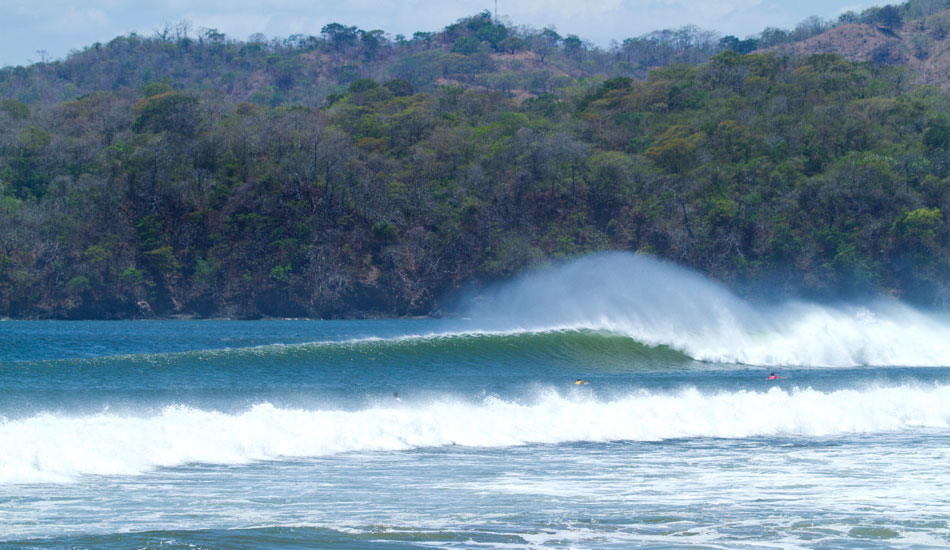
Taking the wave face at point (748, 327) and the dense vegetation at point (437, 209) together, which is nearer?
the wave face at point (748, 327)

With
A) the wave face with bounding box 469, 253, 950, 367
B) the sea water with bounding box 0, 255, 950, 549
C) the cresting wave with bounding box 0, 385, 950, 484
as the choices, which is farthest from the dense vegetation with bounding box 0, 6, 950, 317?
the cresting wave with bounding box 0, 385, 950, 484

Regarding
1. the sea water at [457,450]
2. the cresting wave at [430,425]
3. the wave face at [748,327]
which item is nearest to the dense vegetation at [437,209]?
the wave face at [748,327]

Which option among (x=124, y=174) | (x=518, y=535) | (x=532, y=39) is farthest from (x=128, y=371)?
(x=532, y=39)

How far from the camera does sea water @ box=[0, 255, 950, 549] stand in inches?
459

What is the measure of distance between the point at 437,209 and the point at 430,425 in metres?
56.4

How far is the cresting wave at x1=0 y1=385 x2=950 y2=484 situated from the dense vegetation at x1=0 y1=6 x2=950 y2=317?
47.3m

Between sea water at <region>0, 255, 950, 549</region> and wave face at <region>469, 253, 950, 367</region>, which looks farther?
wave face at <region>469, 253, 950, 367</region>

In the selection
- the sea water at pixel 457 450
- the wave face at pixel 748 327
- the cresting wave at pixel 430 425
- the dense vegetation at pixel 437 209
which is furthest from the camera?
the dense vegetation at pixel 437 209

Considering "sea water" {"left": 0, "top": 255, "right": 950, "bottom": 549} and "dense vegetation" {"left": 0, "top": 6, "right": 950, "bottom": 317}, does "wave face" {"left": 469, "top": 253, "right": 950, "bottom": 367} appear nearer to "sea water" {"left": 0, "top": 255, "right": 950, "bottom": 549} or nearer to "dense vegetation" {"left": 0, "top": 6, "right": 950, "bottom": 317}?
"sea water" {"left": 0, "top": 255, "right": 950, "bottom": 549}

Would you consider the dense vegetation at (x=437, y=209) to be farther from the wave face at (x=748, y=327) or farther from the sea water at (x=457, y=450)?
the sea water at (x=457, y=450)

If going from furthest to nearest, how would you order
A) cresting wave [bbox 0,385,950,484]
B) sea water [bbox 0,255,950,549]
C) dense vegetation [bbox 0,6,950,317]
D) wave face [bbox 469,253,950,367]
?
1. dense vegetation [bbox 0,6,950,317]
2. wave face [bbox 469,253,950,367]
3. cresting wave [bbox 0,385,950,484]
4. sea water [bbox 0,255,950,549]

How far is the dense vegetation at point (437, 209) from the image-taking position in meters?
69.8

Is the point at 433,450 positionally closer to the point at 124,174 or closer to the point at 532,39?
the point at 124,174

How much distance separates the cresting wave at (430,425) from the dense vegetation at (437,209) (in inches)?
1862
